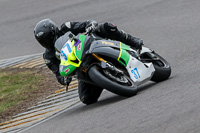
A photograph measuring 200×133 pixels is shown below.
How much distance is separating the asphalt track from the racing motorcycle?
8.9 inches

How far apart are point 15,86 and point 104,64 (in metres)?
4.16

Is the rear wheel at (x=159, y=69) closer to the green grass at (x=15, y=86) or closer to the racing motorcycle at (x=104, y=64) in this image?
the racing motorcycle at (x=104, y=64)

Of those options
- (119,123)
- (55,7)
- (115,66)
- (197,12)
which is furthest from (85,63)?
(55,7)

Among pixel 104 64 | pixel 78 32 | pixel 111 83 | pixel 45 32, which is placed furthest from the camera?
pixel 78 32

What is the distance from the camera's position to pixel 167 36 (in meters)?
11.8

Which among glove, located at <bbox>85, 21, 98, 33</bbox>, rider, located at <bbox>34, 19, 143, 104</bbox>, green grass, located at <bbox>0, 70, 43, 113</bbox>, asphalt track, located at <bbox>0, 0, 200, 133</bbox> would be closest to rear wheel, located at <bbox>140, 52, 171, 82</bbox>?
asphalt track, located at <bbox>0, 0, 200, 133</bbox>

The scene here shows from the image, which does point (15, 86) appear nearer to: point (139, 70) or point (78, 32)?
point (78, 32)

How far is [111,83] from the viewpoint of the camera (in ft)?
24.6

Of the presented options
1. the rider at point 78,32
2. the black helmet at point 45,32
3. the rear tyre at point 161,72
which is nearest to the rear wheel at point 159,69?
the rear tyre at point 161,72

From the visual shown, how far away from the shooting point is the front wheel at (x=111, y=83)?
7.50 meters

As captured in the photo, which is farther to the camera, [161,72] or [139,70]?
[161,72]

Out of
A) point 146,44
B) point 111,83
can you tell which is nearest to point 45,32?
point 111,83

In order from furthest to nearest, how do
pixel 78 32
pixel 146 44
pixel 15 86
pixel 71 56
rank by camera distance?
pixel 146 44 < pixel 15 86 < pixel 78 32 < pixel 71 56

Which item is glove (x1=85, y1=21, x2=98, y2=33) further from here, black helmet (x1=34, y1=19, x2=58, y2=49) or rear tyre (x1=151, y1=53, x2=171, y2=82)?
rear tyre (x1=151, y1=53, x2=171, y2=82)
